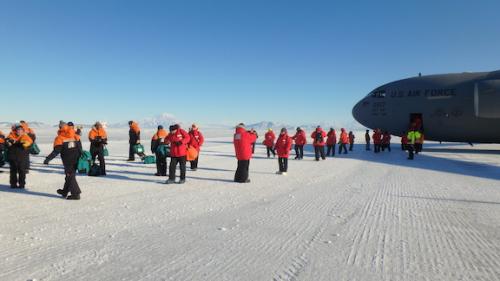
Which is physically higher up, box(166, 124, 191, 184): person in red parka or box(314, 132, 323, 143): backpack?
box(314, 132, 323, 143): backpack

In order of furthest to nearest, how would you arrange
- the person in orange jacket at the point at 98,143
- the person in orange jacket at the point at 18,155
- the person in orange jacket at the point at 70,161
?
1. the person in orange jacket at the point at 98,143
2. the person in orange jacket at the point at 18,155
3. the person in orange jacket at the point at 70,161

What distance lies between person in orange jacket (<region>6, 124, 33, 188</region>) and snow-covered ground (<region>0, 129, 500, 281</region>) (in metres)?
0.34

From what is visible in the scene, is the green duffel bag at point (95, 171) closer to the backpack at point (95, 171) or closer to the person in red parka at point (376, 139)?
the backpack at point (95, 171)

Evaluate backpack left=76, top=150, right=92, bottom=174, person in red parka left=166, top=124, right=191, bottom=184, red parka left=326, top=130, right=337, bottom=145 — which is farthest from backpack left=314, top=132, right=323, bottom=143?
backpack left=76, top=150, right=92, bottom=174

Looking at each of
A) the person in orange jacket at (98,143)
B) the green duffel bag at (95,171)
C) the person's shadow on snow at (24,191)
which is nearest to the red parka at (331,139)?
the person in orange jacket at (98,143)

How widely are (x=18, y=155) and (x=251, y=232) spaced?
684cm

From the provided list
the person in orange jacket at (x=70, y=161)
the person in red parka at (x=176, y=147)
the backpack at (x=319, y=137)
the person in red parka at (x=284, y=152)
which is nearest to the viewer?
the person in orange jacket at (x=70, y=161)

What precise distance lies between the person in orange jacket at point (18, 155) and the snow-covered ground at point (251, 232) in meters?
0.34

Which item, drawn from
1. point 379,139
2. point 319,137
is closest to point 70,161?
point 319,137

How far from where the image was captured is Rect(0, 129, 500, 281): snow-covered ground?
3297mm

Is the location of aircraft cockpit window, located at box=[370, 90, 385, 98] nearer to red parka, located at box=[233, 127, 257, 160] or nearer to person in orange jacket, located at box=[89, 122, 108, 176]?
red parka, located at box=[233, 127, 257, 160]

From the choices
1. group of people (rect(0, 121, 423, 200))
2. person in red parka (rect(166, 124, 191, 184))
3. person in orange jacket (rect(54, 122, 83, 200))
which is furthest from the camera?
person in red parka (rect(166, 124, 191, 184))

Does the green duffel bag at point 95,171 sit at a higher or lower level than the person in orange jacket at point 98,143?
lower

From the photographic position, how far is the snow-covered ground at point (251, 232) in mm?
3297
